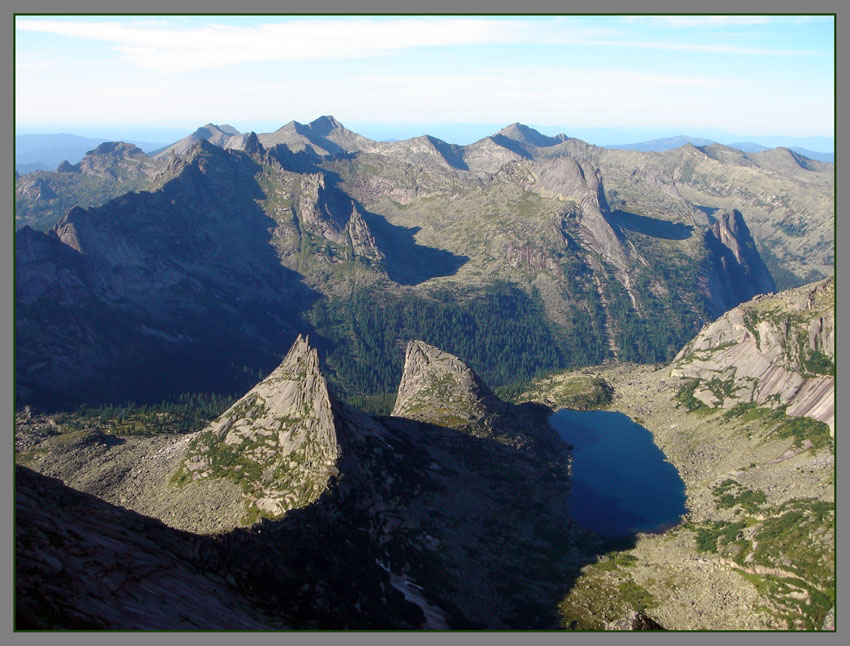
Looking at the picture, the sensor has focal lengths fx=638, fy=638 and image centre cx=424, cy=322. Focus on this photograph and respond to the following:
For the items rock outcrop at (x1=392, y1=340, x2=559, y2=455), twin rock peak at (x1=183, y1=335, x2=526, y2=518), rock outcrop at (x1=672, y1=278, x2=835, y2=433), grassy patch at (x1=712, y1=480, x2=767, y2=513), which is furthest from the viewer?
rock outcrop at (x1=392, y1=340, x2=559, y2=455)

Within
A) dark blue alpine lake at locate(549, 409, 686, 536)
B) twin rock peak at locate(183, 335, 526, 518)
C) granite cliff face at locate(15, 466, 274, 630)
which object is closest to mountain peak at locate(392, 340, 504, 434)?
twin rock peak at locate(183, 335, 526, 518)

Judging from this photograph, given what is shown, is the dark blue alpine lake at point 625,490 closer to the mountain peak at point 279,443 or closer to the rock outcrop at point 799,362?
the rock outcrop at point 799,362

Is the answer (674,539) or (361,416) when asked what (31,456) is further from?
(674,539)

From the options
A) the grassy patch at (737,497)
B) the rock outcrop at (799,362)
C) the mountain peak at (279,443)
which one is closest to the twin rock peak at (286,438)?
the mountain peak at (279,443)

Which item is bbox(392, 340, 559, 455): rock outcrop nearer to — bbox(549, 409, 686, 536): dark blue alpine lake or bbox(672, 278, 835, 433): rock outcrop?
bbox(549, 409, 686, 536): dark blue alpine lake

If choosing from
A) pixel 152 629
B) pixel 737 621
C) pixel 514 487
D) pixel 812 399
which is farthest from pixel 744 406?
pixel 152 629

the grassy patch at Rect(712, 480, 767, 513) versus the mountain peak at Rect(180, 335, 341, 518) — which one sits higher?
the mountain peak at Rect(180, 335, 341, 518)
